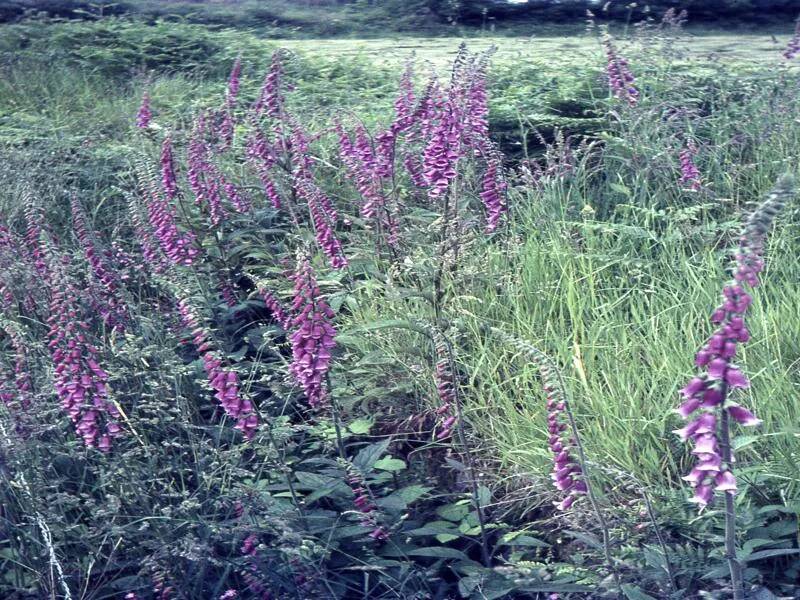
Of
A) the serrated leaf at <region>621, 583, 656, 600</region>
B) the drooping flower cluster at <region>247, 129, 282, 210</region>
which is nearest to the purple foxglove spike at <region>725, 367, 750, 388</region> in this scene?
the serrated leaf at <region>621, 583, 656, 600</region>

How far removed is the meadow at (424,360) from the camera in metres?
2.67

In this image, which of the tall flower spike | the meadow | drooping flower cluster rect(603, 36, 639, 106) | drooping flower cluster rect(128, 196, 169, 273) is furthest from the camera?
drooping flower cluster rect(603, 36, 639, 106)

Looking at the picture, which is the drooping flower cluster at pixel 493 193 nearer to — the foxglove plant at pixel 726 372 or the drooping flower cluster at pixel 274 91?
the drooping flower cluster at pixel 274 91

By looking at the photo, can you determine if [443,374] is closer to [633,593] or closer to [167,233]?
[633,593]

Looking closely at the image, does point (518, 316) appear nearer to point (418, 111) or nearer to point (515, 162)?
point (418, 111)

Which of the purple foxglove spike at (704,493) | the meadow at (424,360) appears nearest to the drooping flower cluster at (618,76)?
the meadow at (424,360)

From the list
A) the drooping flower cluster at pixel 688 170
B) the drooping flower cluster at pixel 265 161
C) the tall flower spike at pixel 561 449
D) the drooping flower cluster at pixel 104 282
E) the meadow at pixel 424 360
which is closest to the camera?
the tall flower spike at pixel 561 449

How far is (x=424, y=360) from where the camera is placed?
3652 millimetres

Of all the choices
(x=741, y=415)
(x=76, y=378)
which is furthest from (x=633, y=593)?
(x=76, y=378)

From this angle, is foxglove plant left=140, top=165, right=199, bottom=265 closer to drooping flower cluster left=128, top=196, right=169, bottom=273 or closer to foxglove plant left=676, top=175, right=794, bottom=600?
drooping flower cluster left=128, top=196, right=169, bottom=273

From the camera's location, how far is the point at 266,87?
497 cm

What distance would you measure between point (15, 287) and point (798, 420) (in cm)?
295

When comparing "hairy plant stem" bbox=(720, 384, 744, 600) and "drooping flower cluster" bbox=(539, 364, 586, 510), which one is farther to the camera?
"drooping flower cluster" bbox=(539, 364, 586, 510)

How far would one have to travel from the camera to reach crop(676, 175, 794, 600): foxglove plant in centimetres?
179
